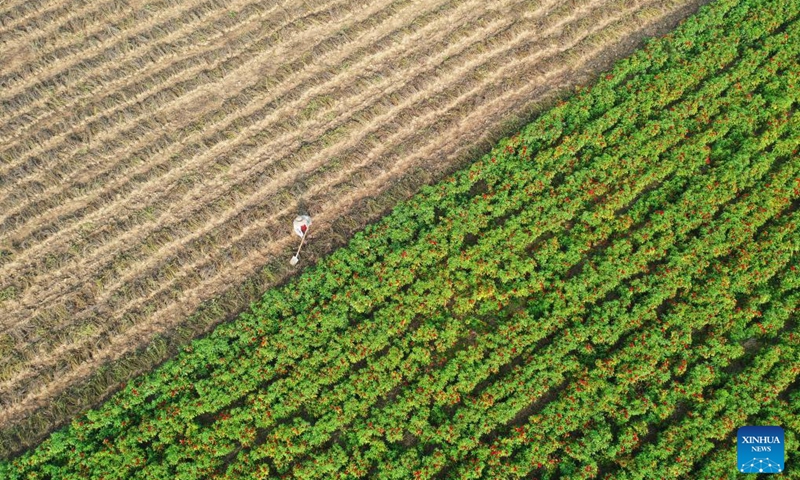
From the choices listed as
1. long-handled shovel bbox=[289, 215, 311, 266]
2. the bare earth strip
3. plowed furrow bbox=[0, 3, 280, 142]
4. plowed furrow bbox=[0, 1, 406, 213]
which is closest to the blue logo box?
the bare earth strip

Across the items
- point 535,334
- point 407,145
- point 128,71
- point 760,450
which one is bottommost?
point 760,450

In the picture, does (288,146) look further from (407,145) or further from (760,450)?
(760,450)

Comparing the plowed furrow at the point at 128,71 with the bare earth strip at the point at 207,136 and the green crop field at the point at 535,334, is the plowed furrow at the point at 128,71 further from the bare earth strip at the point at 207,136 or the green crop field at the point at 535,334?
the green crop field at the point at 535,334

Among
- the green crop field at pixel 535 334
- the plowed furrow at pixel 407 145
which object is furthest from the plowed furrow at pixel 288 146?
the green crop field at pixel 535 334

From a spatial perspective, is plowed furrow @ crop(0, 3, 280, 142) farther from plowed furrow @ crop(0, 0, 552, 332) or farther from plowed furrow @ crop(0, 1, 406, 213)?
plowed furrow @ crop(0, 0, 552, 332)

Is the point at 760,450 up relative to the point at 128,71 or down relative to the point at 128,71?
down

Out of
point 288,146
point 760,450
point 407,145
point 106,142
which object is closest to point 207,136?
point 288,146

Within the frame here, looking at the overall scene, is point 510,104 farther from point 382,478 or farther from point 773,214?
point 382,478
